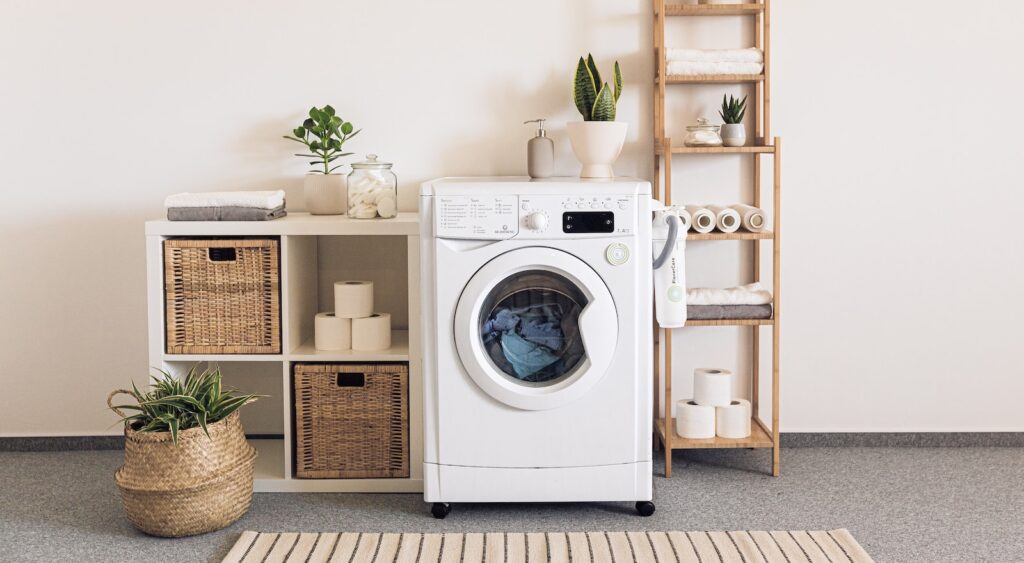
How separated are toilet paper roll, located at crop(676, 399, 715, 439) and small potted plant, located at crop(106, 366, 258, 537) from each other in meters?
1.24

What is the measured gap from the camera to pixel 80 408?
3.17 m

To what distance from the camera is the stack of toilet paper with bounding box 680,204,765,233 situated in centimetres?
281

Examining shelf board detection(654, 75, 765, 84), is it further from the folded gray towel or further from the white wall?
the folded gray towel

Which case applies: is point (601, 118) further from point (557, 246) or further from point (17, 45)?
point (17, 45)

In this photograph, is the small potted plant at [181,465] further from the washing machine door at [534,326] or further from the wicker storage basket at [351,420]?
the washing machine door at [534,326]

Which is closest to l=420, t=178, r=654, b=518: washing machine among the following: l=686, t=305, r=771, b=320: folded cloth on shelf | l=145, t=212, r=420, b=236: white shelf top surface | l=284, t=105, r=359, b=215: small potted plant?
l=145, t=212, r=420, b=236: white shelf top surface

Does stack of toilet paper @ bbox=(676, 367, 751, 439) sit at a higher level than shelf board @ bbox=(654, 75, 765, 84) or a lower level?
lower

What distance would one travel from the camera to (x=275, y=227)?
2654 mm

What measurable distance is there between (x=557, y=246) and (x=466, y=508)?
28.8 inches

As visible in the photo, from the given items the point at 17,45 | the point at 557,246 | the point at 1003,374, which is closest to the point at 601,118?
the point at 557,246

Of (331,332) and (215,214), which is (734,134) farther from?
(215,214)

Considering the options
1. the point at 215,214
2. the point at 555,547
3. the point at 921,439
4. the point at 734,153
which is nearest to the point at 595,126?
the point at 734,153

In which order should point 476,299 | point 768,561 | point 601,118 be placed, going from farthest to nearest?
point 601,118
point 476,299
point 768,561

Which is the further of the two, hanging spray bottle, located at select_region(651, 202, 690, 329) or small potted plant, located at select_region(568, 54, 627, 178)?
small potted plant, located at select_region(568, 54, 627, 178)
